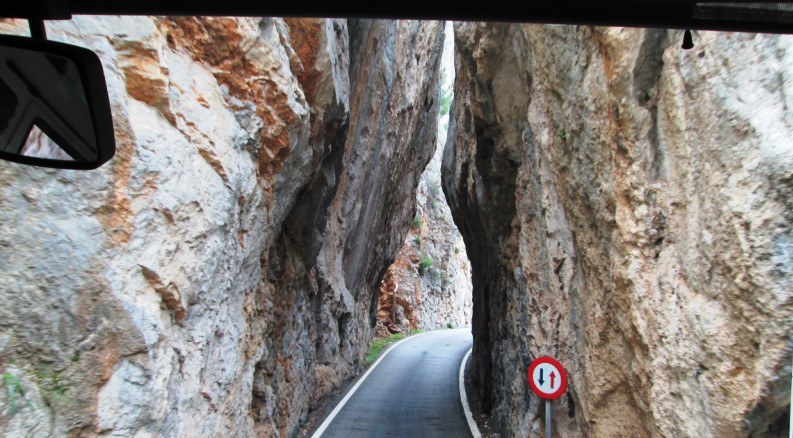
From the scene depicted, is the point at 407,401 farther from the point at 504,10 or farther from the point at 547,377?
the point at 504,10

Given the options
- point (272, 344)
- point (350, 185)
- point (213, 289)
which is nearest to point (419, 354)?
point (350, 185)

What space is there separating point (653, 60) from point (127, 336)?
5698mm

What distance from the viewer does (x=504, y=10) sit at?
9.45ft

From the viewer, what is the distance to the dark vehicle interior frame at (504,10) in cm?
279

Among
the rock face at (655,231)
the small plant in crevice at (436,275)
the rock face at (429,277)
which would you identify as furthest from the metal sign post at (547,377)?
the small plant in crevice at (436,275)

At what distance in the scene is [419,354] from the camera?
24.6 metres

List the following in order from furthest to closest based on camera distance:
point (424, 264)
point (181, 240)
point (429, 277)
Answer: point (429, 277)
point (424, 264)
point (181, 240)

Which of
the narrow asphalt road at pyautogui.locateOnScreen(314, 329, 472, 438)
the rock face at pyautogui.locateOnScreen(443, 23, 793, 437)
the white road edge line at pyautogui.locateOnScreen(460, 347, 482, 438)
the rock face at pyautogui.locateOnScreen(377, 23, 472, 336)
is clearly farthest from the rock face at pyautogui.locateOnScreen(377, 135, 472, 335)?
the rock face at pyautogui.locateOnScreen(443, 23, 793, 437)

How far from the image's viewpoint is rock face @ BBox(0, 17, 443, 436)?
4.58 meters

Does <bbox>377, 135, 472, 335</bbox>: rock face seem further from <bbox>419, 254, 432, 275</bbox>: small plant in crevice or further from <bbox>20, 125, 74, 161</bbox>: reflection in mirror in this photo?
<bbox>20, 125, 74, 161</bbox>: reflection in mirror

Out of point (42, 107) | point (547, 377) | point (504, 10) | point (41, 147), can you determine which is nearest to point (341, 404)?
point (547, 377)

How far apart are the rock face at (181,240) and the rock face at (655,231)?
4.27 meters

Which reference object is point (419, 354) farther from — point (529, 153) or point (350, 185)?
point (529, 153)

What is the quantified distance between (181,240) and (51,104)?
11.8 ft
